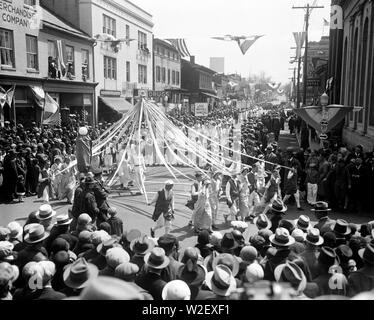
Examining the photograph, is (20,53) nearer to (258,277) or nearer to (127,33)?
(127,33)

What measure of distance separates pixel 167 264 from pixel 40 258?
1.63m

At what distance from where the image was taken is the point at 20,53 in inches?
814

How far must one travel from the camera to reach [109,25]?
95.8 feet

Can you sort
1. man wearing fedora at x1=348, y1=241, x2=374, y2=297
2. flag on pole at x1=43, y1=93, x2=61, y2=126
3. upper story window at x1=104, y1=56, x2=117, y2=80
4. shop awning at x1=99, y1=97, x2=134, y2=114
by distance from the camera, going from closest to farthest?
man wearing fedora at x1=348, y1=241, x2=374, y2=297 → flag on pole at x1=43, y1=93, x2=61, y2=126 → shop awning at x1=99, y1=97, x2=134, y2=114 → upper story window at x1=104, y1=56, x2=117, y2=80

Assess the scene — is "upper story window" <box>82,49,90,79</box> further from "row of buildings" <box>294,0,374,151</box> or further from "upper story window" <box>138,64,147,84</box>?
"row of buildings" <box>294,0,374,151</box>

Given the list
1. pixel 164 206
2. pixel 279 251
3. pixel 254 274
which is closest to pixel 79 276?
pixel 254 274

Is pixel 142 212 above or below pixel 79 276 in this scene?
below

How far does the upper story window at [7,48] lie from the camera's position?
19500mm

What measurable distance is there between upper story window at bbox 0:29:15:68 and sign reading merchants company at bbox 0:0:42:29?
0.58m

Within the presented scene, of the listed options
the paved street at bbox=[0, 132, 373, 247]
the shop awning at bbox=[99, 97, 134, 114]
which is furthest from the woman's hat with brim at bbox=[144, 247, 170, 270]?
the shop awning at bbox=[99, 97, 134, 114]

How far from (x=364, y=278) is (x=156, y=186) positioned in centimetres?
1046

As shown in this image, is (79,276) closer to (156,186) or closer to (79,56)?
(156,186)

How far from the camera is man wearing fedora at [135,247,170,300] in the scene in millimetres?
4129
